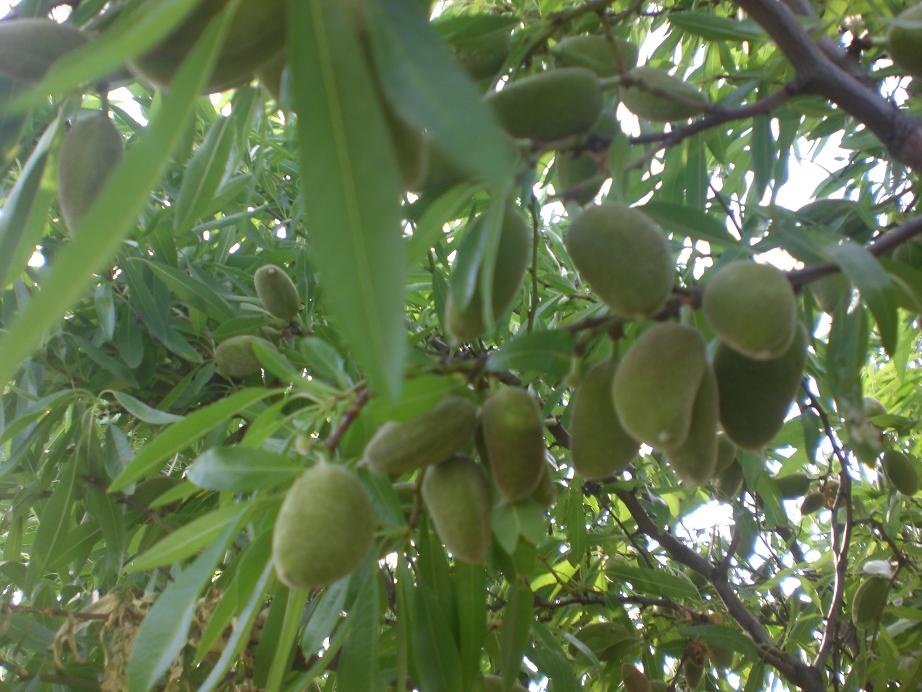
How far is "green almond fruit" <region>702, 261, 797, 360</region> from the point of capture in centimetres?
88

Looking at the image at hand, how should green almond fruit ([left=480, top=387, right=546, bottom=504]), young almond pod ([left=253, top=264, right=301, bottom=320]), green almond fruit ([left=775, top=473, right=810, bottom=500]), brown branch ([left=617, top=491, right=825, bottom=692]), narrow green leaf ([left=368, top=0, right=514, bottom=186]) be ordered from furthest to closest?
green almond fruit ([left=775, top=473, right=810, bottom=500])
young almond pod ([left=253, top=264, right=301, bottom=320])
brown branch ([left=617, top=491, right=825, bottom=692])
green almond fruit ([left=480, top=387, right=546, bottom=504])
narrow green leaf ([left=368, top=0, right=514, bottom=186])

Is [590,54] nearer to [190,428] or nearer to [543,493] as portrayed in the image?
[543,493]

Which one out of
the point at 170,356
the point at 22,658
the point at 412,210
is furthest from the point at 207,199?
the point at 22,658

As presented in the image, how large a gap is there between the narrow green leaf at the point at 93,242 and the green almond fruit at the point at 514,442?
19.7 inches

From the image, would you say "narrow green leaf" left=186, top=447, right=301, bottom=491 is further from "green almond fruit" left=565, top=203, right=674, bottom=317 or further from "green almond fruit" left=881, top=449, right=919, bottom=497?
"green almond fruit" left=881, top=449, right=919, bottom=497

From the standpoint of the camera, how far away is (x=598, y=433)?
99 centimetres

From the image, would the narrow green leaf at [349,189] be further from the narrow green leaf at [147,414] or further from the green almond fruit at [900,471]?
the green almond fruit at [900,471]

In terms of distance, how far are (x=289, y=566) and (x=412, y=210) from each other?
0.49 meters

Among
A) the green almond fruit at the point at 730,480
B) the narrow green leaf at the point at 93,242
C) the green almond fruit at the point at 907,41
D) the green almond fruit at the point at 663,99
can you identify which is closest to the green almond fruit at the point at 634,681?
the green almond fruit at the point at 730,480

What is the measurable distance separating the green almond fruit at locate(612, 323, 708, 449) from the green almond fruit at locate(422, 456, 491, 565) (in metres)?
0.19

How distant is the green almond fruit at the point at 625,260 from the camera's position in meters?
0.93

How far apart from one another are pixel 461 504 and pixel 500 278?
0.87ft

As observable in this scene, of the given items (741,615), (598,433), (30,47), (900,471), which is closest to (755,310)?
(598,433)

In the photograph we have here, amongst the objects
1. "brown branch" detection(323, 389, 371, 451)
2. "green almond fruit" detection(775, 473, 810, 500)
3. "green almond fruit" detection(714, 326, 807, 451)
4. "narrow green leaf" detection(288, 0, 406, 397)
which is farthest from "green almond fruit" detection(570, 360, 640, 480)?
"green almond fruit" detection(775, 473, 810, 500)
